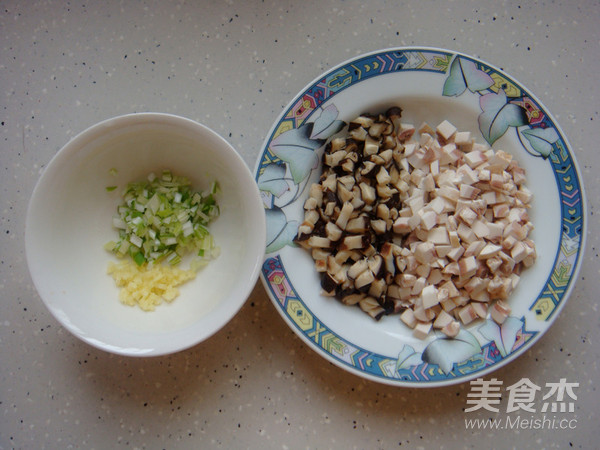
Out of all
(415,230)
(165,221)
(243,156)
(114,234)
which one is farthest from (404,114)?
(114,234)

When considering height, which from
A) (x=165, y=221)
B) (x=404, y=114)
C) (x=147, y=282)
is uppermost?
(x=404, y=114)

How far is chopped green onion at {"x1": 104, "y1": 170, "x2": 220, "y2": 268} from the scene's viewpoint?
1005 mm

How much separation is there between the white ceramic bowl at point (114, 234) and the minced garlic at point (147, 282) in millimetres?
15

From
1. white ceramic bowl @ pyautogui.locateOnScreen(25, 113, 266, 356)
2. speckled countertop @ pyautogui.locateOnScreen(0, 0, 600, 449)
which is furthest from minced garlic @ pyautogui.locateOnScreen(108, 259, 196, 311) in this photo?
speckled countertop @ pyautogui.locateOnScreen(0, 0, 600, 449)

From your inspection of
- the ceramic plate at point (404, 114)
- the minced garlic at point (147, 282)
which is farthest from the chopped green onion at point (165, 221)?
the ceramic plate at point (404, 114)

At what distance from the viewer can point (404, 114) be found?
1094 millimetres

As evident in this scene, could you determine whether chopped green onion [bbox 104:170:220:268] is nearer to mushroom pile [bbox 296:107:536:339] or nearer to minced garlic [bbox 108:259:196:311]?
minced garlic [bbox 108:259:196:311]

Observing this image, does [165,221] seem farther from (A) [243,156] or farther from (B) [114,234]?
(A) [243,156]

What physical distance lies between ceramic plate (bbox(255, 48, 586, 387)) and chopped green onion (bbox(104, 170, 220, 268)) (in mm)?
141

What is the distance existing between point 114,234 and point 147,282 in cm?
14

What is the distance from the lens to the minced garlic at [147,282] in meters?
0.99

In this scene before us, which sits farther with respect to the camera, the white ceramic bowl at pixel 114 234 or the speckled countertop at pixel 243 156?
the speckled countertop at pixel 243 156

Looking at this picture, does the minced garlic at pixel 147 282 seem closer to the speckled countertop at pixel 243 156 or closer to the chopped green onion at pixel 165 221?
the chopped green onion at pixel 165 221

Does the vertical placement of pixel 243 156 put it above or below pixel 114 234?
above
